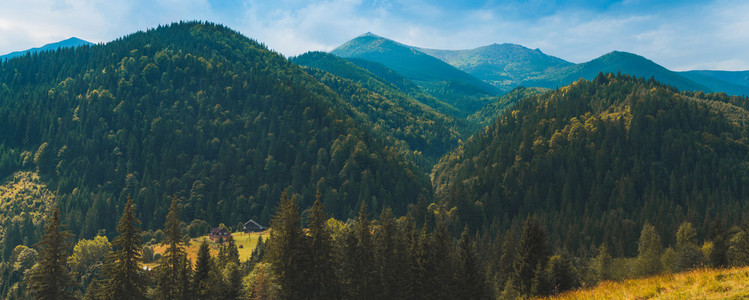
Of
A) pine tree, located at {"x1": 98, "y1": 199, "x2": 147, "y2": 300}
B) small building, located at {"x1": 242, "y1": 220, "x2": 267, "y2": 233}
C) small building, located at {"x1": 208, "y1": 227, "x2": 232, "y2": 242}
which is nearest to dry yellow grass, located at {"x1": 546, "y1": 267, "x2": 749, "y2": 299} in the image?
pine tree, located at {"x1": 98, "y1": 199, "x2": 147, "y2": 300}

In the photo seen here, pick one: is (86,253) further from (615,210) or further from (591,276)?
(615,210)

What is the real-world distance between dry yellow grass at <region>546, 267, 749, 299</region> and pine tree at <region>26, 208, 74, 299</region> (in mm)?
48638

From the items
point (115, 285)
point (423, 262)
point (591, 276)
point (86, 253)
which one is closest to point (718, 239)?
point (591, 276)

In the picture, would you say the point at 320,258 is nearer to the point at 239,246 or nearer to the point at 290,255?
the point at 290,255

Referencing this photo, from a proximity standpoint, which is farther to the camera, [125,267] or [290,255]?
[290,255]

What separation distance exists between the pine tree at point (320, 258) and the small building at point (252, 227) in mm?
124342

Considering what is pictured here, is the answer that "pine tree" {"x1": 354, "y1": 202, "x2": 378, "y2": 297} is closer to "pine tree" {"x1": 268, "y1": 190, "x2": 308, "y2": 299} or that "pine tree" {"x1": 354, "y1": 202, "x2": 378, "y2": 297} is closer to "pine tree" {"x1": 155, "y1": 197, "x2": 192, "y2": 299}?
"pine tree" {"x1": 268, "y1": 190, "x2": 308, "y2": 299}

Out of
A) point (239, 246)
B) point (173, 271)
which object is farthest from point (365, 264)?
point (239, 246)

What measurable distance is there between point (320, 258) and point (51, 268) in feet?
101

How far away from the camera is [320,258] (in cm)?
6366

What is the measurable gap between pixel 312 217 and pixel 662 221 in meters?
151

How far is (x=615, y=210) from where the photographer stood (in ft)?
627

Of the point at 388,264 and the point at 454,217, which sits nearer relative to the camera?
the point at 388,264

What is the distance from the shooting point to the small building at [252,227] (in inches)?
7192
